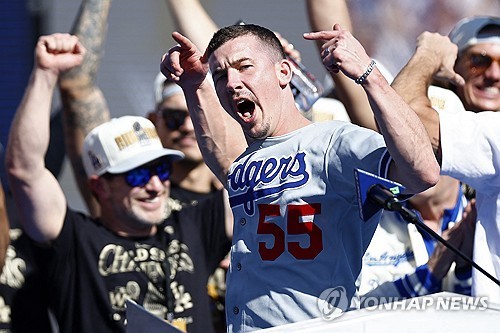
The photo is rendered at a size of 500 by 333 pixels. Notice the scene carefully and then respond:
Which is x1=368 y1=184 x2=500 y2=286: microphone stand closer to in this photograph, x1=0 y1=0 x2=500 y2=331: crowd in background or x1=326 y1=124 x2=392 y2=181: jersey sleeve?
x1=326 y1=124 x2=392 y2=181: jersey sleeve

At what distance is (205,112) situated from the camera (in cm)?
388

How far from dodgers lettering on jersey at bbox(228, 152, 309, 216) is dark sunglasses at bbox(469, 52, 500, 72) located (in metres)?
1.50

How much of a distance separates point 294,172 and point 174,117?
2.66 meters

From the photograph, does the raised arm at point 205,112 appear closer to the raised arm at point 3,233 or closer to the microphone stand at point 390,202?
the microphone stand at point 390,202

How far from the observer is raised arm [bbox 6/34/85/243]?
4.73 m

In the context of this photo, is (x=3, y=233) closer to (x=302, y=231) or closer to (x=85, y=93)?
(x=85, y=93)

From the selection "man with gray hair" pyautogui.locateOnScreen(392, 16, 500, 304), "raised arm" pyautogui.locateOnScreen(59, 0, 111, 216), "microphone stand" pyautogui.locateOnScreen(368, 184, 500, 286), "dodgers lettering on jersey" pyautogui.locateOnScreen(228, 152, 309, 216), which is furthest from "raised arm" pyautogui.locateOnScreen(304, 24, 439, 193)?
"raised arm" pyautogui.locateOnScreen(59, 0, 111, 216)

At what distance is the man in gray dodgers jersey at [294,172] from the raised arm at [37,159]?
4.62 feet

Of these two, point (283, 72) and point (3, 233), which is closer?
point (283, 72)

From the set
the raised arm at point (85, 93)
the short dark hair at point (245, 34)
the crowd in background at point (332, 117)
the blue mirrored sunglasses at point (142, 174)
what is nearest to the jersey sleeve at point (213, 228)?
the crowd in background at point (332, 117)

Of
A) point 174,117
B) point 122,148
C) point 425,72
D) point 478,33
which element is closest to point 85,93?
point 174,117

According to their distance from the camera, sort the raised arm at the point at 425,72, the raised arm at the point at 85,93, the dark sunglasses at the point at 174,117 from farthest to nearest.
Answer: the raised arm at the point at 85,93, the dark sunglasses at the point at 174,117, the raised arm at the point at 425,72

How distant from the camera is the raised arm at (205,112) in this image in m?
3.74

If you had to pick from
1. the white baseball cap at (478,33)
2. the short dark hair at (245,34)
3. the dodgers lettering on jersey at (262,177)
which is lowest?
the dodgers lettering on jersey at (262,177)
